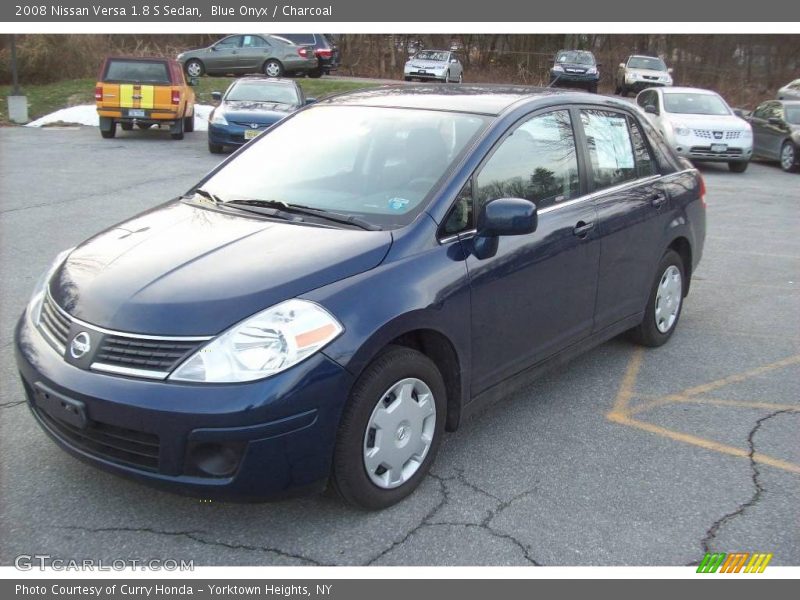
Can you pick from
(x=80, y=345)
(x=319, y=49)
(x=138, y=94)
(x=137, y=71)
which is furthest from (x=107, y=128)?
(x=80, y=345)

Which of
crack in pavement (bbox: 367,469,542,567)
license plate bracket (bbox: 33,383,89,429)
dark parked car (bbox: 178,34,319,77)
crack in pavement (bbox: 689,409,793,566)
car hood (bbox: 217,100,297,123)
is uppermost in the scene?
dark parked car (bbox: 178,34,319,77)

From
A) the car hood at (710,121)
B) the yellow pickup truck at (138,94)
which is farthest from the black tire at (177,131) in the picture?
the car hood at (710,121)

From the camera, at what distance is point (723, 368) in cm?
534

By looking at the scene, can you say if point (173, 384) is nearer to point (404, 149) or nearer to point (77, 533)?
point (77, 533)

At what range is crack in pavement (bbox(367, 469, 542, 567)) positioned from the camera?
10.3 ft

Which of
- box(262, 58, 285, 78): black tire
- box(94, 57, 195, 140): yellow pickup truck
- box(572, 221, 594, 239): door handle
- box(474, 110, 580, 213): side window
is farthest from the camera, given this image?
box(262, 58, 285, 78): black tire

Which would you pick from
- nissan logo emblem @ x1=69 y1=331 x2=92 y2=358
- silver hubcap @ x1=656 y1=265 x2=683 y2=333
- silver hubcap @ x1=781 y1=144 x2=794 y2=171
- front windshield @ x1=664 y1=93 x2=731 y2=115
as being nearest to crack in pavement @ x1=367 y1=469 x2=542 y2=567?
nissan logo emblem @ x1=69 y1=331 x2=92 y2=358

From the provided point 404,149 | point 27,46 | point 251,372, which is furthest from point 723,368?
point 27,46

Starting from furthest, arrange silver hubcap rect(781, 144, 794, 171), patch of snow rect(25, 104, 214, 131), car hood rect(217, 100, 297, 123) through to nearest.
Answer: patch of snow rect(25, 104, 214, 131) → silver hubcap rect(781, 144, 794, 171) → car hood rect(217, 100, 297, 123)

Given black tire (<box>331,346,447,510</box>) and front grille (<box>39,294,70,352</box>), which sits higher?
front grille (<box>39,294,70,352</box>)

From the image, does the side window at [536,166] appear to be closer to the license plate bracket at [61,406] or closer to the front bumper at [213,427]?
the front bumper at [213,427]

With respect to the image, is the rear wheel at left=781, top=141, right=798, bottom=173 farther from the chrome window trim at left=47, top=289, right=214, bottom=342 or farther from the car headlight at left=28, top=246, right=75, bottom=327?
the chrome window trim at left=47, top=289, right=214, bottom=342

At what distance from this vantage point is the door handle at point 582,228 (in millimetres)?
4371

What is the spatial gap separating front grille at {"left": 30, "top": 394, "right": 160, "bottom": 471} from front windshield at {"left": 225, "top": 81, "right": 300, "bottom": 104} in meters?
13.7
